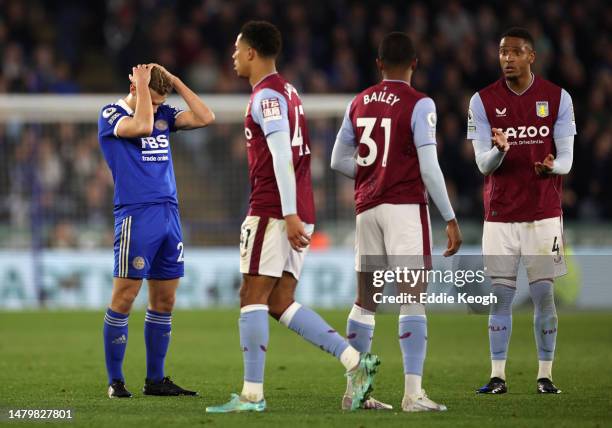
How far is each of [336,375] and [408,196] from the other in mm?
2777

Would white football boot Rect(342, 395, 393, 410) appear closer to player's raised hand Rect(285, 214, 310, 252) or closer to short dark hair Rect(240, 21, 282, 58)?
player's raised hand Rect(285, 214, 310, 252)

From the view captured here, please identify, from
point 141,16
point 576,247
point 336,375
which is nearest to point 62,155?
point 141,16

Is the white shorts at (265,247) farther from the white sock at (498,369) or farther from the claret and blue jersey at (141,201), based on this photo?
the white sock at (498,369)

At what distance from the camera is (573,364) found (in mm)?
10391

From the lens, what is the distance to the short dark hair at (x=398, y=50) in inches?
290

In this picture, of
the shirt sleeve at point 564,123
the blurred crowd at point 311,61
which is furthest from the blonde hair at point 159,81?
the blurred crowd at point 311,61

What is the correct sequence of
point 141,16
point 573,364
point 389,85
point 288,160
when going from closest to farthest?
point 288,160 → point 389,85 → point 573,364 → point 141,16

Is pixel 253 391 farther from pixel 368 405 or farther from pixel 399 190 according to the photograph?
pixel 399 190

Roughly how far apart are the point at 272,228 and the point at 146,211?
1.62m

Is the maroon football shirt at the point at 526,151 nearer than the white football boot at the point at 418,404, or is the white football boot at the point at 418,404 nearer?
the white football boot at the point at 418,404

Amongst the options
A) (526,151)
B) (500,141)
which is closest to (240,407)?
(500,141)

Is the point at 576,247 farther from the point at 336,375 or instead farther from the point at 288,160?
the point at 288,160

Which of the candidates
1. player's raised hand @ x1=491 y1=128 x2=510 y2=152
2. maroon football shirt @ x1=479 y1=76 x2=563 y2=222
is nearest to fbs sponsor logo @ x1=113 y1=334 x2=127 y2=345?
maroon football shirt @ x1=479 y1=76 x2=563 y2=222

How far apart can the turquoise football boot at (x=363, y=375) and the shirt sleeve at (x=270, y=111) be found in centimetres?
145
